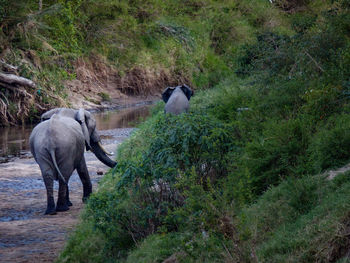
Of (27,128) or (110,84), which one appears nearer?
(27,128)

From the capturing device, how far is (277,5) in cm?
3759

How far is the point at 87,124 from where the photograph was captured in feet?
35.7

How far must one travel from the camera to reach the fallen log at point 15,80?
20.4 m

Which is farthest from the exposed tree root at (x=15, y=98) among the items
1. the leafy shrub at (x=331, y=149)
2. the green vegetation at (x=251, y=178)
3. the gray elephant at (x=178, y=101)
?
the leafy shrub at (x=331, y=149)

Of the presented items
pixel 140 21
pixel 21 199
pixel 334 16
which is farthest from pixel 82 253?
pixel 140 21

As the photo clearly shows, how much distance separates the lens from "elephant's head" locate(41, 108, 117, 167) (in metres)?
10.3

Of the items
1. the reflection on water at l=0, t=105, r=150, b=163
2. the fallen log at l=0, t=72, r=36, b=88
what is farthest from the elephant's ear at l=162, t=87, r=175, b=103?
the fallen log at l=0, t=72, r=36, b=88

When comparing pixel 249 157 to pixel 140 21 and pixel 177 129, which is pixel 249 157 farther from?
pixel 140 21

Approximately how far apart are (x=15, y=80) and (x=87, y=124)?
1072 cm

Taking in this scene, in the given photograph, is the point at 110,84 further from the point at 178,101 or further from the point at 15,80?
the point at 178,101

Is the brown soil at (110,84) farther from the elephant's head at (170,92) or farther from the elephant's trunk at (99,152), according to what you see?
the elephant's trunk at (99,152)

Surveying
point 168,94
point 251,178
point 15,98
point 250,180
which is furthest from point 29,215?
point 15,98

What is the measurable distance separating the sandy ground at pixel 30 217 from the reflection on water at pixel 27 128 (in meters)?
2.55

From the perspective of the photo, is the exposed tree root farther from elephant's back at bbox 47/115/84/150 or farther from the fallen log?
elephant's back at bbox 47/115/84/150
